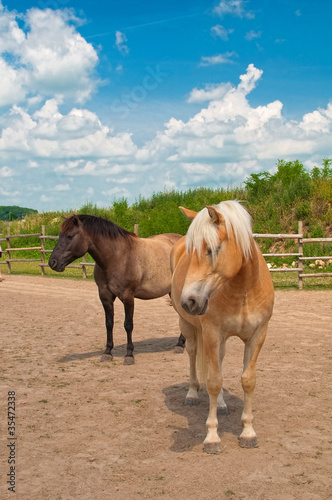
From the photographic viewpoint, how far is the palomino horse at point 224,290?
2828 mm

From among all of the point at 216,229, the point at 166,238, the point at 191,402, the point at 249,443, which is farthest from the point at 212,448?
the point at 166,238

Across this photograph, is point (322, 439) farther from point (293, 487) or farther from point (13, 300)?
point (13, 300)

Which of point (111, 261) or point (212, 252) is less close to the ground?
point (212, 252)

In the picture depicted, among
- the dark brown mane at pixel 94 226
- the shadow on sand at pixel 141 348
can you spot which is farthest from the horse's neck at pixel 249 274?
the shadow on sand at pixel 141 348

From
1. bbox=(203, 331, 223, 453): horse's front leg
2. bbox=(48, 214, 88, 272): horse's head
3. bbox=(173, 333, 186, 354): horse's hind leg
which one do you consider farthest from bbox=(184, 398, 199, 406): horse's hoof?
bbox=(48, 214, 88, 272): horse's head

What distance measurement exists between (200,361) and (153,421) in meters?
0.63

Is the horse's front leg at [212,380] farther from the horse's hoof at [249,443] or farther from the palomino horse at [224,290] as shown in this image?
the horse's hoof at [249,443]

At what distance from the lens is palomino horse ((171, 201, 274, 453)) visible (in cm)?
283

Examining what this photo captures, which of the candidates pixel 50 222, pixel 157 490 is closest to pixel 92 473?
pixel 157 490

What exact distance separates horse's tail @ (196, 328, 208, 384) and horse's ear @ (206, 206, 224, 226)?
1.48 m

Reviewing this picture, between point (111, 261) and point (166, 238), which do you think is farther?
point (166, 238)

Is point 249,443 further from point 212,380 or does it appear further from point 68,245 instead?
point 68,245

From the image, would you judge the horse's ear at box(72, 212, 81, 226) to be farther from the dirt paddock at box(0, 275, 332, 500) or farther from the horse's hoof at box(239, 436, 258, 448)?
the horse's hoof at box(239, 436, 258, 448)

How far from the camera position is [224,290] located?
3215mm
